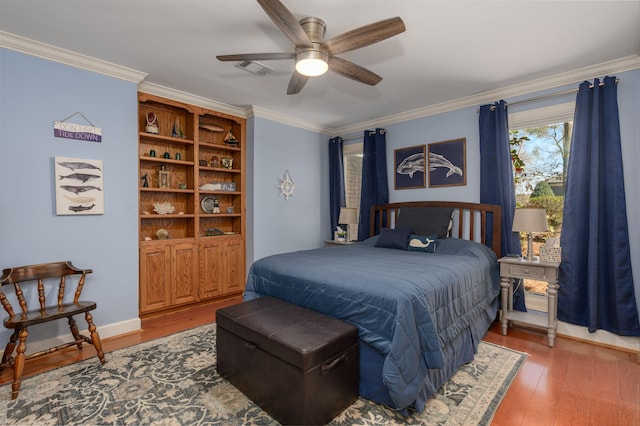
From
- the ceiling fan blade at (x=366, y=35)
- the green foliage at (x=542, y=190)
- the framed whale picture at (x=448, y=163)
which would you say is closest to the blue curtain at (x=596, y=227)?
the green foliage at (x=542, y=190)

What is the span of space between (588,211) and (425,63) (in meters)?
2.05

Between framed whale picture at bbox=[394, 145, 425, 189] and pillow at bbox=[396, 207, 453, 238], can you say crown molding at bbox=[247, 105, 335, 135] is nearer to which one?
framed whale picture at bbox=[394, 145, 425, 189]

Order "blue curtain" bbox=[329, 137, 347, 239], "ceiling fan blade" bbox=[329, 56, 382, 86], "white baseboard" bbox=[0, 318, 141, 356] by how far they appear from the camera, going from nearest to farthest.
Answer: "ceiling fan blade" bbox=[329, 56, 382, 86] → "white baseboard" bbox=[0, 318, 141, 356] → "blue curtain" bbox=[329, 137, 347, 239]

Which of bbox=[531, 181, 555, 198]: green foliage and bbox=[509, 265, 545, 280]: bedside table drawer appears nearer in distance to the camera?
bbox=[509, 265, 545, 280]: bedside table drawer

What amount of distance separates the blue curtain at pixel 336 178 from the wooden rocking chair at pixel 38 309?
3418mm

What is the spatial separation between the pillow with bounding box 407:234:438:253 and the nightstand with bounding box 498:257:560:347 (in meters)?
0.66

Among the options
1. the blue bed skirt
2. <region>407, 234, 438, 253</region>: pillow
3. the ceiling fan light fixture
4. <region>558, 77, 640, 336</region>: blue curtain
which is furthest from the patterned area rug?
the ceiling fan light fixture

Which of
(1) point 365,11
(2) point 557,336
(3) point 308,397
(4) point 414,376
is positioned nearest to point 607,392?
(2) point 557,336

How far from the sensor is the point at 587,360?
2562 mm

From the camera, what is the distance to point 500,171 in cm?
343

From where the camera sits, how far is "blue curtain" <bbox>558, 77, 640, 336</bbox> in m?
2.71

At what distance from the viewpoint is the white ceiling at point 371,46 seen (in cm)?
209

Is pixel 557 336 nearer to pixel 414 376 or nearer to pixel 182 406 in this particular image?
pixel 414 376

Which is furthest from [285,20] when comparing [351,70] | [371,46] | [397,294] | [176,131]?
[176,131]
